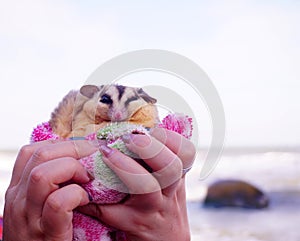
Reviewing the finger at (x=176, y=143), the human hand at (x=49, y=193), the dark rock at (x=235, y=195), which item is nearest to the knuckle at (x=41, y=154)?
the human hand at (x=49, y=193)

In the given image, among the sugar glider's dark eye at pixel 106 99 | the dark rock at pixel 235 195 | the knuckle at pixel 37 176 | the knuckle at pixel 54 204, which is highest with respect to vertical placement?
the sugar glider's dark eye at pixel 106 99

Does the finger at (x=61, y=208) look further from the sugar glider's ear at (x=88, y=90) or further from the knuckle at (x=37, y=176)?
the sugar glider's ear at (x=88, y=90)

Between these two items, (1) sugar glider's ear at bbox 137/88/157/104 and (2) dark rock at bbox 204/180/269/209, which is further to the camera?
(2) dark rock at bbox 204/180/269/209

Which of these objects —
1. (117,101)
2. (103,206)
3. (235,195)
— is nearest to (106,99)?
(117,101)

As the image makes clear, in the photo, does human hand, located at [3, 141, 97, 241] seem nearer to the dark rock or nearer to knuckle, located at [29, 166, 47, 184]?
knuckle, located at [29, 166, 47, 184]

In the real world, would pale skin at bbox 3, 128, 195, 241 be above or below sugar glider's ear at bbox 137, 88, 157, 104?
below

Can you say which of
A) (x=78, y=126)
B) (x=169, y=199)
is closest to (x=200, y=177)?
(x=169, y=199)

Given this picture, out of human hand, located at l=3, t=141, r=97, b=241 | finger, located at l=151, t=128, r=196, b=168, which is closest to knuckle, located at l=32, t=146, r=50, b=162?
human hand, located at l=3, t=141, r=97, b=241

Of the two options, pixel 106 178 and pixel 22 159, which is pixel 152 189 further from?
pixel 22 159
